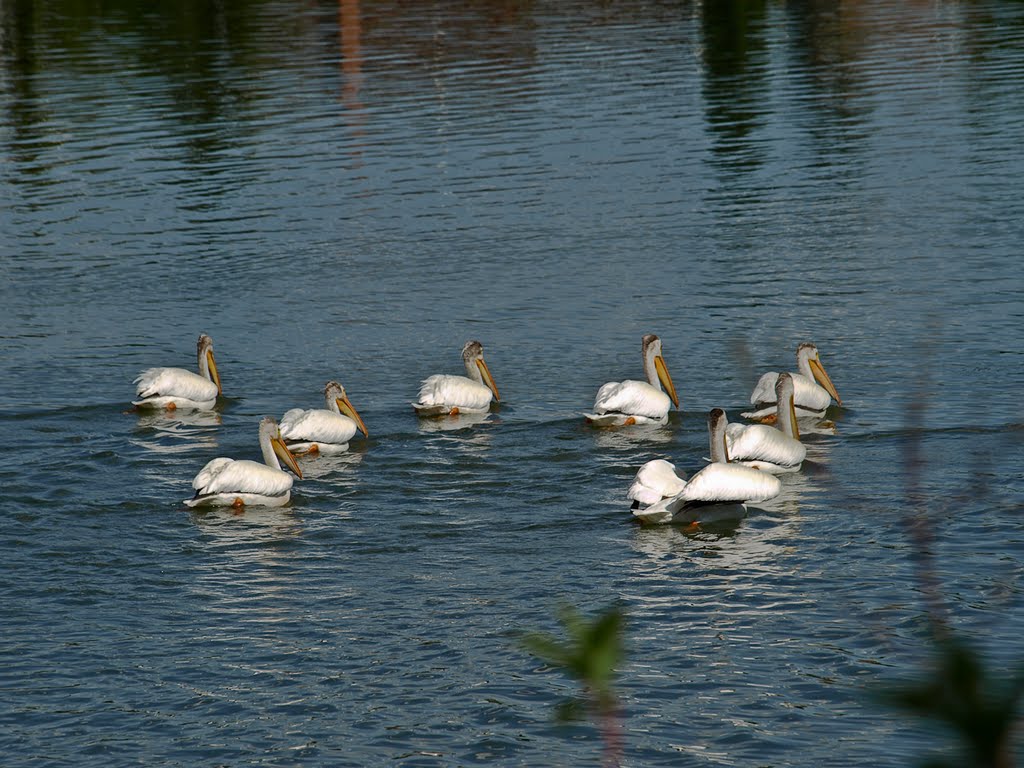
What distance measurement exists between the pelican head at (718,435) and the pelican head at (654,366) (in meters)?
2.50

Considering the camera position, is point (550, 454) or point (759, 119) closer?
point (550, 454)

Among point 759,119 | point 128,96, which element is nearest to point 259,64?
point 128,96

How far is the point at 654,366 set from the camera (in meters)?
15.2

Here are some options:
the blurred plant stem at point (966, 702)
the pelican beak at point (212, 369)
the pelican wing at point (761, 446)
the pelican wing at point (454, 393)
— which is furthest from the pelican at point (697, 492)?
the blurred plant stem at point (966, 702)

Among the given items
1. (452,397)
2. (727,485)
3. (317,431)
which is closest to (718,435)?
(727,485)

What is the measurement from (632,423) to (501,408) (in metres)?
1.55

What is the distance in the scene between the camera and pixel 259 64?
1845 inches

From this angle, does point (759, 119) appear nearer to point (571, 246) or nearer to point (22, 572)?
point (571, 246)

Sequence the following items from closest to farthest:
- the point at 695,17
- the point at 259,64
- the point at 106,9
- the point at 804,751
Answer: the point at 804,751 → the point at 259,64 → the point at 695,17 → the point at 106,9

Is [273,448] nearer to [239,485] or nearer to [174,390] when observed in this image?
[239,485]

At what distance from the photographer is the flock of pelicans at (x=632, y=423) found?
37.7 ft

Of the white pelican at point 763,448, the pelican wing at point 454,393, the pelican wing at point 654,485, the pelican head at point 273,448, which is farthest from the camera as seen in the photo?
the pelican wing at point 454,393

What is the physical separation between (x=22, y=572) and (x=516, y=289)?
10564 mm

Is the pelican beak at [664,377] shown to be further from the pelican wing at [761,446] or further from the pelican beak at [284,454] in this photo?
the pelican beak at [284,454]
